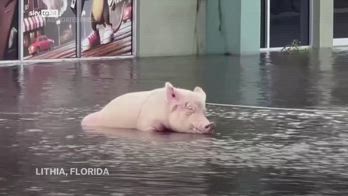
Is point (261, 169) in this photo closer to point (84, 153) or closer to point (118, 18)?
point (84, 153)

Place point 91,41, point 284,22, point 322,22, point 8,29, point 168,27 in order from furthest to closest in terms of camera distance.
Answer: point 322,22 < point 284,22 < point 168,27 < point 91,41 < point 8,29

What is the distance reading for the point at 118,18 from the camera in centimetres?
2239

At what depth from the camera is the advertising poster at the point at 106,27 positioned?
21.8m

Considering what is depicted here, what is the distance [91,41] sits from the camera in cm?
2189

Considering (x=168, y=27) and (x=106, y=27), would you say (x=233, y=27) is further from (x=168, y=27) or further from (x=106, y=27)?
(x=106, y=27)

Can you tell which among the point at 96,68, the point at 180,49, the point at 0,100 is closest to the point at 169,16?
the point at 180,49

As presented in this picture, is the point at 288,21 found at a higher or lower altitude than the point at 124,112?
higher

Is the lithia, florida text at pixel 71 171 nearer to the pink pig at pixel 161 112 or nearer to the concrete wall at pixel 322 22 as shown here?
the pink pig at pixel 161 112

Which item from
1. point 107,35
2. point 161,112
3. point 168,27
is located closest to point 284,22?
point 168,27

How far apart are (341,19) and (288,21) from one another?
7.02 ft

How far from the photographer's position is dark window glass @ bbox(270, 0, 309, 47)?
25.8 meters

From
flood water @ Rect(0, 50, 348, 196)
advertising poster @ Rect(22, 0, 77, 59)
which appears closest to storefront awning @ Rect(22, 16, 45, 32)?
advertising poster @ Rect(22, 0, 77, 59)

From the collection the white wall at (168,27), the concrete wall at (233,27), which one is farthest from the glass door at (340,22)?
the white wall at (168,27)

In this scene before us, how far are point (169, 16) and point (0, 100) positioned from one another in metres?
10.4
